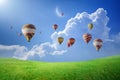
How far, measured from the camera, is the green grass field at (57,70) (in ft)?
34.3

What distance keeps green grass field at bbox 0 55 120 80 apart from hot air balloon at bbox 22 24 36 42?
997 millimetres

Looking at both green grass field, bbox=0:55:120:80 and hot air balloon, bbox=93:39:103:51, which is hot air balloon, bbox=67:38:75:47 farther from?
hot air balloon, bbox=93:39:103:51

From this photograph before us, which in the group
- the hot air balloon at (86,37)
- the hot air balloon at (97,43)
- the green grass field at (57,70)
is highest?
the hot air balloon at (86,37)

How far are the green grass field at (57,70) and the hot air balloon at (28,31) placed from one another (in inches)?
39.2

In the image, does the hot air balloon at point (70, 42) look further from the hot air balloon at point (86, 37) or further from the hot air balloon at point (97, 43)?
the hot air balloon at point (97, 43)

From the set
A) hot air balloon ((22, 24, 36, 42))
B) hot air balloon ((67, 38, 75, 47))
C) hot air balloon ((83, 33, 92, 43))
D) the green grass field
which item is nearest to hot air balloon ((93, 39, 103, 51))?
hot air balloon ((83, 33, 92, 43))

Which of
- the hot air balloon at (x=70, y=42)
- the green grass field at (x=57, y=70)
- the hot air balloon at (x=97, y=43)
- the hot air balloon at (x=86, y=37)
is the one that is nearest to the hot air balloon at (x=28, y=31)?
the green grass field at (x=57, y=70)

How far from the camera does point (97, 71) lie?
11375 millimetres

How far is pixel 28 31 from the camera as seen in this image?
414 inches

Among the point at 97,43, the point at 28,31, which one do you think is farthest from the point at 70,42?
the point at 28,31

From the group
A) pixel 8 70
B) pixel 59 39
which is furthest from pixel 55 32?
pixel 8 70

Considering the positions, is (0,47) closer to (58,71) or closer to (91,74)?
(58,71)

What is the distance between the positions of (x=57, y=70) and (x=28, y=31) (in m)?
1.67

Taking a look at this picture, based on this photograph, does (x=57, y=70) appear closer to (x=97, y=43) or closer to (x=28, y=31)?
(x=28, y=31)
